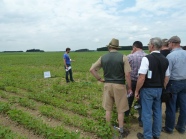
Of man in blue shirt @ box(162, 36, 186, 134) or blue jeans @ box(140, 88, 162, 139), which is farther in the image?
man in blue shirt @ box(162, 36, 186, 134)

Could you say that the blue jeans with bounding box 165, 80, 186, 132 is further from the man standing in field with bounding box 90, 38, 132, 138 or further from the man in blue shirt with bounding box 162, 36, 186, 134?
the man standing in field with bounding box 90, 38, 132, 138

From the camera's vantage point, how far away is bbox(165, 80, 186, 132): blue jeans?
15.9 ft

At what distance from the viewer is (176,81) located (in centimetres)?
484

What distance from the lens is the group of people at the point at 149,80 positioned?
438 cm

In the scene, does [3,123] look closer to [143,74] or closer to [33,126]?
Result: [33,126]

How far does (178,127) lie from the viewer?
17.0 feet

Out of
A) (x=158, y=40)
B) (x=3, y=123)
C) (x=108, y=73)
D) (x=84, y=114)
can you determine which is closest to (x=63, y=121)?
(x=84, y=114)

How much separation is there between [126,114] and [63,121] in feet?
5.61

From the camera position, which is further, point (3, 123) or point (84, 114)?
point (84, 114)

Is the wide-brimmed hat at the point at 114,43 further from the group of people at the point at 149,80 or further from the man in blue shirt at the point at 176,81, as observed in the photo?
the man in blue shirt at the point at 176,81

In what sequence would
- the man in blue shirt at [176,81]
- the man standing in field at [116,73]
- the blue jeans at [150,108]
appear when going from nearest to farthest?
the blue jeans at [150,108], the man standing in field at [116,73], the man in blue shirt at [176,81]

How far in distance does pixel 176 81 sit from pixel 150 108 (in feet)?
3.13

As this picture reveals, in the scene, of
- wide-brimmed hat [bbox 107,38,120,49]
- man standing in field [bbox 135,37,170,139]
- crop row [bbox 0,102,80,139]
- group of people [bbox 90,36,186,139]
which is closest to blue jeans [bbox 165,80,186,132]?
group of people [bbox 90,36,186,139]

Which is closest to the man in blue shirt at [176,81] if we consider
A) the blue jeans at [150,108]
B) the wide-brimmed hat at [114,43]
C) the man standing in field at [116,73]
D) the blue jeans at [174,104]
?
the blue jeans at [174,104]
